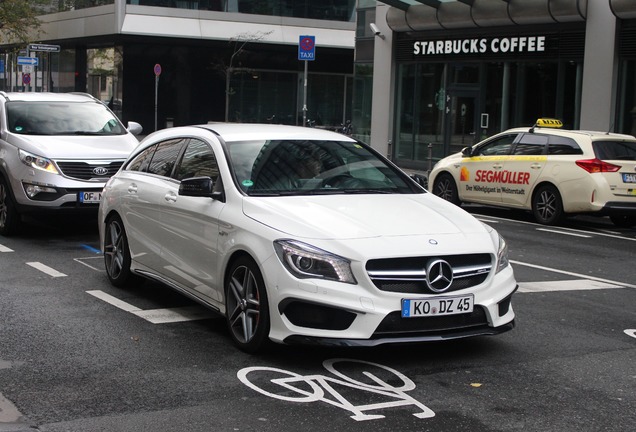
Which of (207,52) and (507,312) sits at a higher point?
(207,52)

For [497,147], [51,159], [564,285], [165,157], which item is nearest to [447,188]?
[497,147]

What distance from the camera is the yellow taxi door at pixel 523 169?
16.9 m

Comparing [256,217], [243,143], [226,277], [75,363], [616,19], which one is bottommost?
[75,363]

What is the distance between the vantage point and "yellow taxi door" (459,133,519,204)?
1772 cm

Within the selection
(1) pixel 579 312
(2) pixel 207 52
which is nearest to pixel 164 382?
(1) pixel 579 312

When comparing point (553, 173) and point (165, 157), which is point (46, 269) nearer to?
point (165, 157)

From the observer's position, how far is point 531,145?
56.4 ft

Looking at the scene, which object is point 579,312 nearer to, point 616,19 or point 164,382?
point 164,382

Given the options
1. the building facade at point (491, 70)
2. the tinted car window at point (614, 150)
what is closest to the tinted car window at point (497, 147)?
the tinted car window at point (614, 150)

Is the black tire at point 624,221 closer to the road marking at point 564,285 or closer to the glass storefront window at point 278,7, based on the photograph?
the road marking at point 564,285

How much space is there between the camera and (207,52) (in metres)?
49.8

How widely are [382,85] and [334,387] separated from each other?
25.3 metres

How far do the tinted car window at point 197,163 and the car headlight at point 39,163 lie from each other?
4.89 metres

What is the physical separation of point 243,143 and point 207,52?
4295 cm
